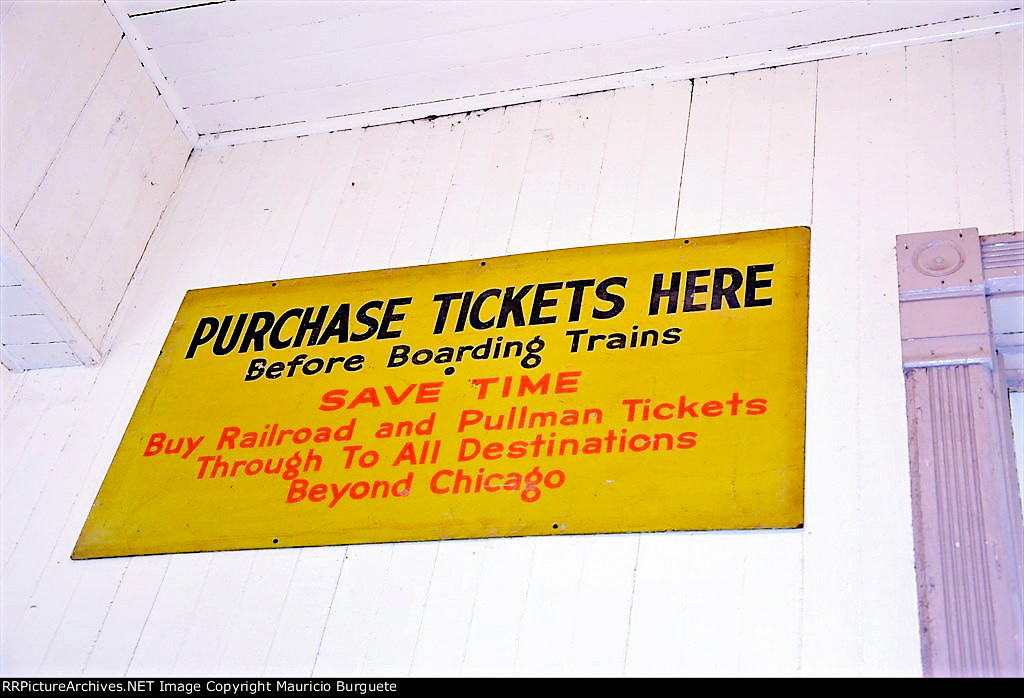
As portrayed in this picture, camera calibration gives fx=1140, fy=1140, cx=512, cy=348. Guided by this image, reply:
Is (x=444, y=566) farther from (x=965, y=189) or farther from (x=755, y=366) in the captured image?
(x=965, y=189)

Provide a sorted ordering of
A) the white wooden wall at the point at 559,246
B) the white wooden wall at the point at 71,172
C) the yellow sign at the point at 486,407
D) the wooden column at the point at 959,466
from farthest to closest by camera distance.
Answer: the white wooden wall at the point at 71,172 < the yellow sign at the point at 486,407 < the white wooden wall at the point at 559,246 < the wooden column at the point at 959,466

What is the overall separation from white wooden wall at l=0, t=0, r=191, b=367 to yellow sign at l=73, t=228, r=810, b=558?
0.97ft

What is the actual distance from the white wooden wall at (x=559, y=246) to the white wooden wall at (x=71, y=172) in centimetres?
8

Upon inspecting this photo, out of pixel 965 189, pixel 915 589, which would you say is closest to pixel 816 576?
pixel 915 589

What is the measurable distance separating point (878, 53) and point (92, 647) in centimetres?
213

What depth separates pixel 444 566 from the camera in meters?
2.04

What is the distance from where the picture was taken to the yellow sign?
2.00 metres

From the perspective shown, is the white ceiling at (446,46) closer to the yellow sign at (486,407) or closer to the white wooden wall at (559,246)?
the white wooden wall at (559,246)

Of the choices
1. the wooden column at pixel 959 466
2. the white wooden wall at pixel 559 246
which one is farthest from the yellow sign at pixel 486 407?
the wooden column at pixel 959 466

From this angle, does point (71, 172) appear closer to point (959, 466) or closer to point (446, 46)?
point (446, 46)

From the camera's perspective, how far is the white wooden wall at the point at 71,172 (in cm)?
258

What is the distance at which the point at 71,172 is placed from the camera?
2.74 m

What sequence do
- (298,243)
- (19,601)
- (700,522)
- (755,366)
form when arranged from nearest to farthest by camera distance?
1. (700,522)
2. (755,366)
3. (19,601)
4. (298,243)

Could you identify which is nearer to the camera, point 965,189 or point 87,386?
point 965,189
